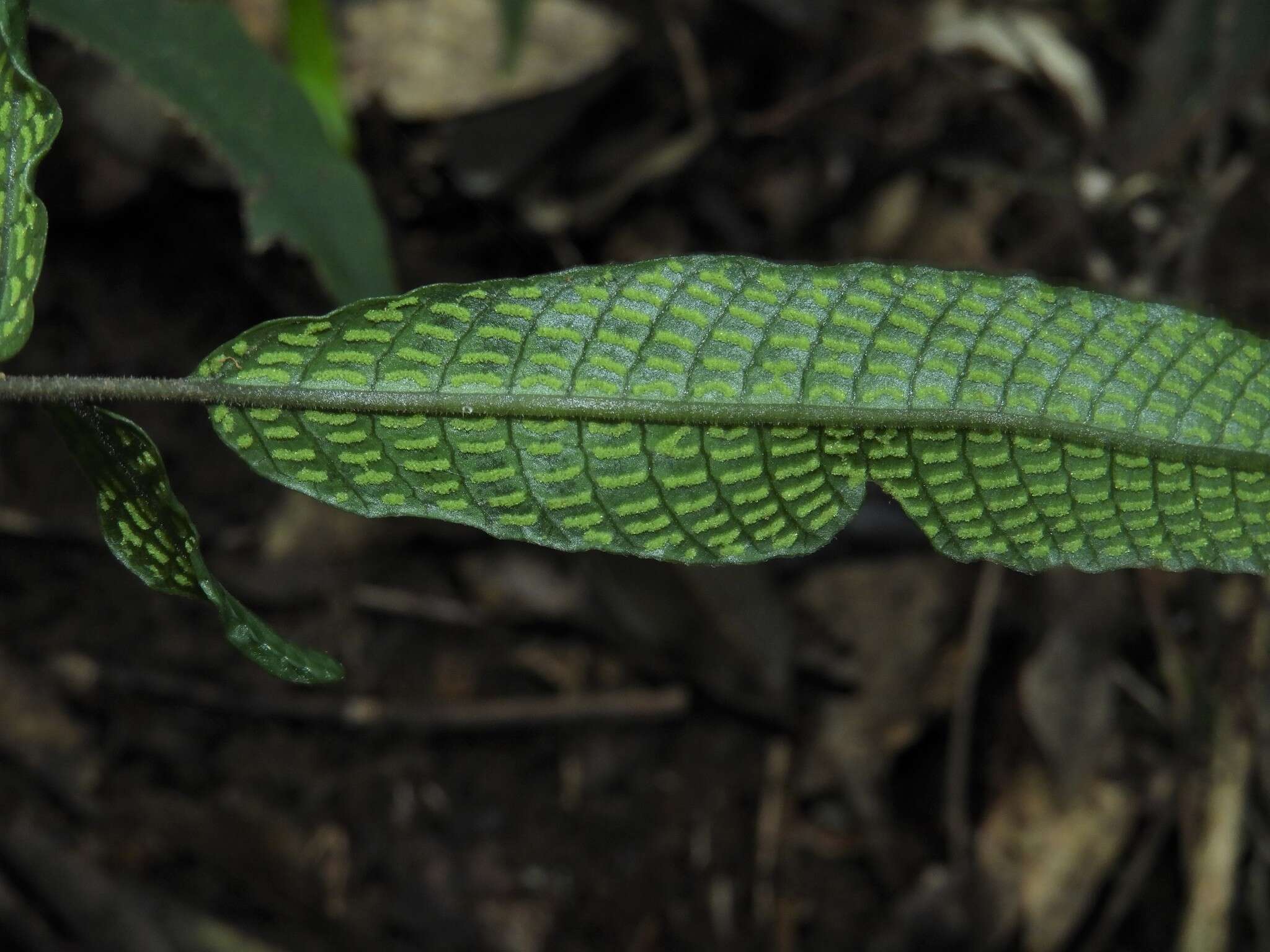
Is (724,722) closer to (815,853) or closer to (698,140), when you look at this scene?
(815,853)

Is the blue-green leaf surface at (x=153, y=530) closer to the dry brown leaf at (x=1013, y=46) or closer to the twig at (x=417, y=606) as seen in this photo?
the twig at (x=417, y=606)

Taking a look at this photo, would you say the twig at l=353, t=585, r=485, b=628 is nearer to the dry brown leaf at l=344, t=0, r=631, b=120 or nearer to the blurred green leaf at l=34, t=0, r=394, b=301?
the blurred green leaf at l=34, t=0, r=394, b=301

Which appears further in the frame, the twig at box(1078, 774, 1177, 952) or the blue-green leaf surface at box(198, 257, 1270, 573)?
the twig at box(1078, 774, 1177, 952)

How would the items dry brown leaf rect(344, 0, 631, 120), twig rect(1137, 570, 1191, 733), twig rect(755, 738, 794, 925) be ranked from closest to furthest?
1. twig rect(755, 738, 794, 925)
2. twig rect(1137, 570, 1191, 733)
3. dry brown leaf rect(344, 0, 631, 120)

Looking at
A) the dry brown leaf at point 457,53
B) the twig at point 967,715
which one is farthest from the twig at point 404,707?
the dry brown leaf at point 457,53

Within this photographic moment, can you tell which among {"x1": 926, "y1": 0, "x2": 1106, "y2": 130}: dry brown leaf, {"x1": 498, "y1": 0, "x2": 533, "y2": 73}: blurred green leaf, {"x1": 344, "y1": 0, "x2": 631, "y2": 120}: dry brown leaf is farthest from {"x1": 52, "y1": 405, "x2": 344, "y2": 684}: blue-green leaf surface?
{"x1": 926, "y1": 0, "x2": 1106, "y2": 130}: dry brown leaf

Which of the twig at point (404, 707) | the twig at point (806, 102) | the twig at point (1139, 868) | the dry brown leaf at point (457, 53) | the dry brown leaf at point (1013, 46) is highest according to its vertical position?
the dry brown leaf at point (457, 53)

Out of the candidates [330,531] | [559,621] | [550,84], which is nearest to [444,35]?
[550,84]
